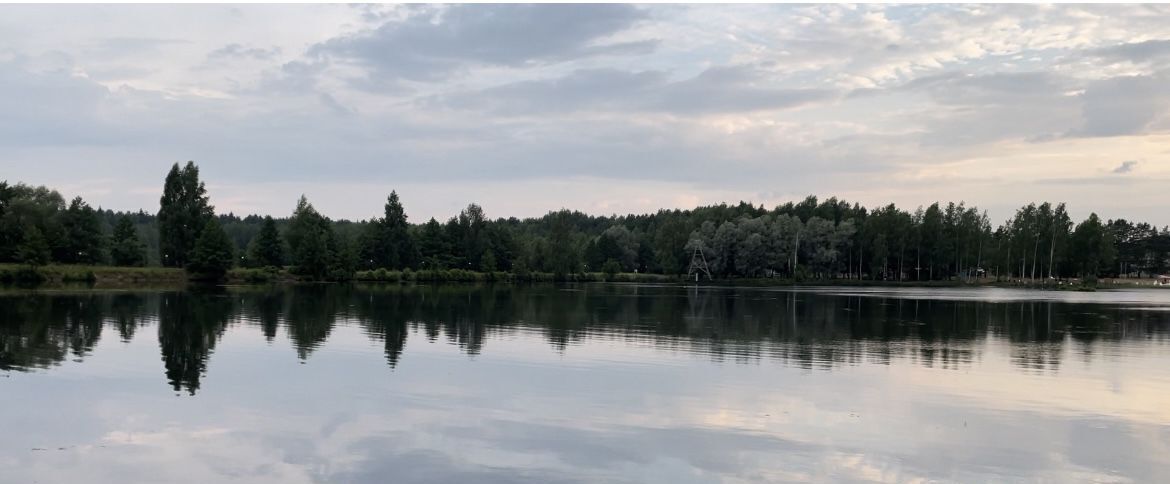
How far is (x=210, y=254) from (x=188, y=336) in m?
72.5

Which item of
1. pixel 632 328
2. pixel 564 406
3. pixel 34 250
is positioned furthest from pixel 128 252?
pixel 564 406

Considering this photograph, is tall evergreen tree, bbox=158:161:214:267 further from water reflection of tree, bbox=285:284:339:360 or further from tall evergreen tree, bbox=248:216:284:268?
water reflection of tree, bbox=285:284:339:360

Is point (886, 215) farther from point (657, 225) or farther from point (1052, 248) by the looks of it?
point (657, 225)

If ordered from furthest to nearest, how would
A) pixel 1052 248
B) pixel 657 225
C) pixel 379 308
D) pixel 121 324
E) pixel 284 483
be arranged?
pixel 657 225
pixel 1052 248
pixel 379 308
pixel 121 324
pixel 284 483

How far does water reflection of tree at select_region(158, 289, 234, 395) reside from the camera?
19.7m

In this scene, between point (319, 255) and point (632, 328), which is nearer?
point (632, 328)

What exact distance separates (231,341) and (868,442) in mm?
21099

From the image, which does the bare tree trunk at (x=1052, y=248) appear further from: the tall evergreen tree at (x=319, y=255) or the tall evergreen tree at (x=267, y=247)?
the tall evergreen tree at (x=267, y=247)

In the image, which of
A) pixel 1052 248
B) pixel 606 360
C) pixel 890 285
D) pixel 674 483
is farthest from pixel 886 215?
pixel 674 483

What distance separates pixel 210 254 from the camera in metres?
94.9

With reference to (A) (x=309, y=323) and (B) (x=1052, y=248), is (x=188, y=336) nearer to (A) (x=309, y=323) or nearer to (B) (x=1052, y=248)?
(A) (x=309, y=323)

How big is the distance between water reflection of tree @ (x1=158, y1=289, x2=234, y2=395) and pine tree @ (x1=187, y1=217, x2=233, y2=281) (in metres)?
49.4

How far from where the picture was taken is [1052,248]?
125688mm

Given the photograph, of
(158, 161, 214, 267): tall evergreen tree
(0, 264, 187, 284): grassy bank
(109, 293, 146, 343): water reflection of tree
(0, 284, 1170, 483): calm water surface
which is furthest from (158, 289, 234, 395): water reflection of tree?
(158, 161, 214, 267): tall evergreen tree
